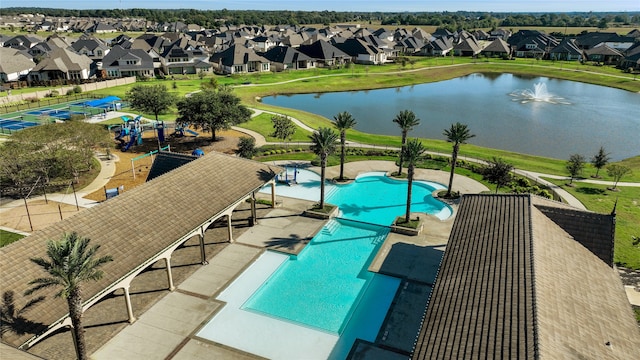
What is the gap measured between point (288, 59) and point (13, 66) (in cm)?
7559

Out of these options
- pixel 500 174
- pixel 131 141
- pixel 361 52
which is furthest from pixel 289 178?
pixel 361 52

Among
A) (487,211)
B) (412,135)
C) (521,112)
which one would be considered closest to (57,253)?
(487,211)

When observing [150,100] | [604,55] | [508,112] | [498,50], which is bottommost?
[508,112]

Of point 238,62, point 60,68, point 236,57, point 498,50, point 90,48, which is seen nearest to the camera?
point 60,68

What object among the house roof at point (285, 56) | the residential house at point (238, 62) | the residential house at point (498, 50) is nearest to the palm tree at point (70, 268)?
the residential house at point (238, 62)

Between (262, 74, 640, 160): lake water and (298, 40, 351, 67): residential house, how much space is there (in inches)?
1468

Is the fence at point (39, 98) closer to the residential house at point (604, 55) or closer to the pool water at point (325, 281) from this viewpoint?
the pool water at point (325, 281)

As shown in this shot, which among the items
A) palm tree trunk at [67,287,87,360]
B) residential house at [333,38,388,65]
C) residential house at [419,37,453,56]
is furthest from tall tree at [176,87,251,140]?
residential house at [419,37,453,56]

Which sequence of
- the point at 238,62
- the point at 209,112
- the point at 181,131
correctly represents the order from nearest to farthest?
the point at 209,112 < the point at 181,131 < the point at 238,62

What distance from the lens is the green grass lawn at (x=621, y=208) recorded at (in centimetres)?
3434

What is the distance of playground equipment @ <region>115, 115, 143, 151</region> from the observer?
6081cm

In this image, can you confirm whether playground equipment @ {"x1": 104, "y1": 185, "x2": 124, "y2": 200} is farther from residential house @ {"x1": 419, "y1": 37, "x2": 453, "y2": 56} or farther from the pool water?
residential house @ {"x1": 419, "y1": 37, "x2": 453, "y2": 56}

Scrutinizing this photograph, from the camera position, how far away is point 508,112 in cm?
8862

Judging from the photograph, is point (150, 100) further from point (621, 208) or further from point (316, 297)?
A: point (621, 208)
